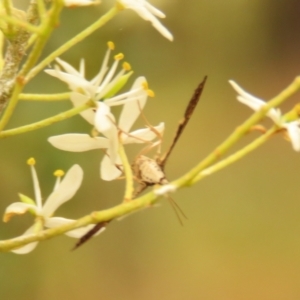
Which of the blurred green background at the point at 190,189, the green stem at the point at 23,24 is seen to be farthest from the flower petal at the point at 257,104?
the blurred green background at the point at 190,189

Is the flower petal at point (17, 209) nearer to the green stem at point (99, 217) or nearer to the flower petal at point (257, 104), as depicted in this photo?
the green stem at point (99, 217)

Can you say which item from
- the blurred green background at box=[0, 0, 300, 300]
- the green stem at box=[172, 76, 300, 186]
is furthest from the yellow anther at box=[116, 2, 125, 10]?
the blurred green background at box=[0, 0, 300, 300]

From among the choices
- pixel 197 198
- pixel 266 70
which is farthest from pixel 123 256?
pixel 266 70

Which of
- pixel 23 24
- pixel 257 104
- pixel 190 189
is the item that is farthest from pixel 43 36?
pixel 190 189

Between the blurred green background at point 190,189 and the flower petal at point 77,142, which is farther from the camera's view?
the blurred green background at point 190,189

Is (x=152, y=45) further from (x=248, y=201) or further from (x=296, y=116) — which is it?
(x=296, y=116)

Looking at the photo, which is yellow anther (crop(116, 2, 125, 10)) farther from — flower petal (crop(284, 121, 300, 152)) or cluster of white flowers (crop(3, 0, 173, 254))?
flower petal (crop(284, 121, 300, 152))
